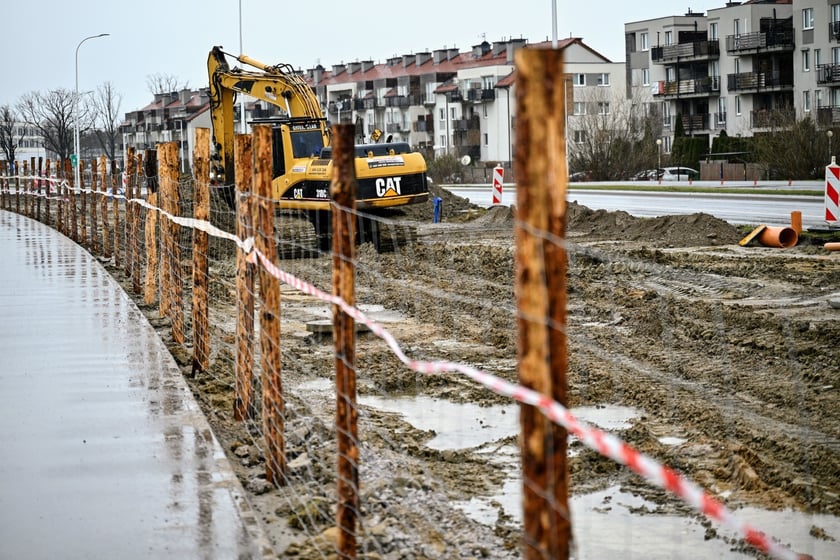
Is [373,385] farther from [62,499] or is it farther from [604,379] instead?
[62,499]

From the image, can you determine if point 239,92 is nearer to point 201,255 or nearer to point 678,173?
point 201,255

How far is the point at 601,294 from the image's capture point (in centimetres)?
1596

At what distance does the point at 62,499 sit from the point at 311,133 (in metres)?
19.1

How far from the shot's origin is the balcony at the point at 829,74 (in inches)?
2899

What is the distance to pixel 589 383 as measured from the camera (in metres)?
10.5

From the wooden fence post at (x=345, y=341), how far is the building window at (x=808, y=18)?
78.1 metres

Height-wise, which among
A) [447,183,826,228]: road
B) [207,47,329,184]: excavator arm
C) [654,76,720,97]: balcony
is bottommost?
[447,183,826,228]: road

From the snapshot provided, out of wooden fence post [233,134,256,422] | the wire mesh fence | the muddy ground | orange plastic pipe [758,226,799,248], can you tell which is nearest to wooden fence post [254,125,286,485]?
the wire mesh fence

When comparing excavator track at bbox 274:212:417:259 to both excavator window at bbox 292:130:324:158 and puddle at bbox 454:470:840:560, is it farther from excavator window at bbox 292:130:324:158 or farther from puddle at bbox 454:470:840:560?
puddle at bbox 454:470:840:560

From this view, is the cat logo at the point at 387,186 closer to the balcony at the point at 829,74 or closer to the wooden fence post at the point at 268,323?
the wooden fence post at the point at 268,323

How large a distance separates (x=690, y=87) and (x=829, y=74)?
16665 millimetres

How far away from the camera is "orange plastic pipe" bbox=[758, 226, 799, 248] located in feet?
70.1

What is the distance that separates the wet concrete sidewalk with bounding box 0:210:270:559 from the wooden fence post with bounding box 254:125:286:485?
312 millimetres

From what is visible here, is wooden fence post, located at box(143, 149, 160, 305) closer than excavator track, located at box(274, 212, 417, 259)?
Yes
